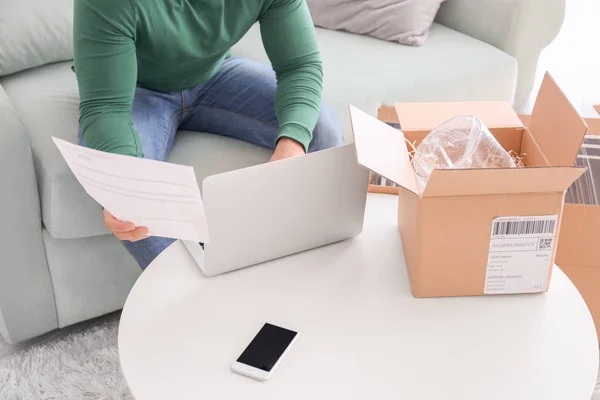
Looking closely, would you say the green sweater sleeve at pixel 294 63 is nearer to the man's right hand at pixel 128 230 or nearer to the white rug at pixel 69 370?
the man's right hand at pixel 128 230

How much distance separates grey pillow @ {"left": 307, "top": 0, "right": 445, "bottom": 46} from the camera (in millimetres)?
1851

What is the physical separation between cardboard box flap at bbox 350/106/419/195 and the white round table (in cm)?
15

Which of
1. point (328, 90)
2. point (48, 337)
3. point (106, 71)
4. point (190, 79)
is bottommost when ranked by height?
point (48, 337)

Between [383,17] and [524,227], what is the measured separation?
1052 mm

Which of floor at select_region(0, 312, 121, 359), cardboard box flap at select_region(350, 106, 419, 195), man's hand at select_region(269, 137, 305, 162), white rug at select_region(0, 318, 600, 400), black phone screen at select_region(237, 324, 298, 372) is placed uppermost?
cardboard box flap at select_region(350, 106, 419, 195)

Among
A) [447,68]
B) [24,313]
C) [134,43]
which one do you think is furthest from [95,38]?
[447,68]

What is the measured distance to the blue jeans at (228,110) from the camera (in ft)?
4.62

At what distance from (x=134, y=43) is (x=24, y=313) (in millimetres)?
608

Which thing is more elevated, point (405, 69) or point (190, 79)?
point (190, 79)

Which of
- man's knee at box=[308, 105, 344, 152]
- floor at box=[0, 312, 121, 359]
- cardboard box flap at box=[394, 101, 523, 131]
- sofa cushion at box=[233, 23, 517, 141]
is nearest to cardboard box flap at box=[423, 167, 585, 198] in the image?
cardboard box flap at box=[394, 101, 523, 131]

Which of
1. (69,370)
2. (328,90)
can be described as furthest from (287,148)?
(69,370)

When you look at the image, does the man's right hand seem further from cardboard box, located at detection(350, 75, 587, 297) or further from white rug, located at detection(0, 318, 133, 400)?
white rug, located at detection(0, 318, 133, 400)

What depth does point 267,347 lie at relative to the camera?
2.97ft

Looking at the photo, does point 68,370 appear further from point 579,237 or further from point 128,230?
point 579,237
